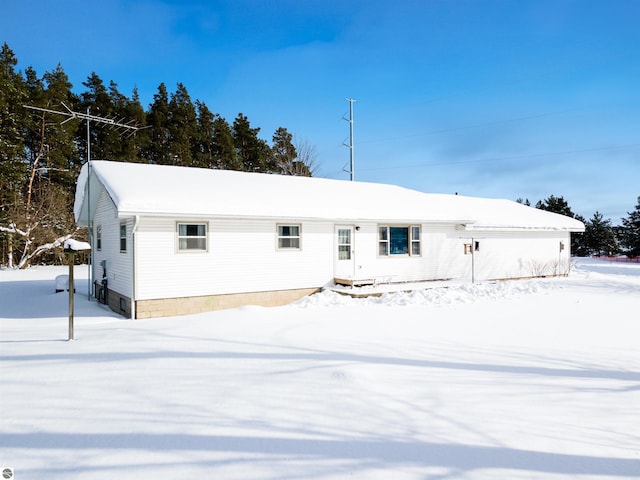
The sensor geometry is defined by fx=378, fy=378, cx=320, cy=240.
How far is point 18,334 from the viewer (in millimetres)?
7484

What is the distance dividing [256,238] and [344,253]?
3202 millimetres

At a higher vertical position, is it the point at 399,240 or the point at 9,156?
the point at 9,156

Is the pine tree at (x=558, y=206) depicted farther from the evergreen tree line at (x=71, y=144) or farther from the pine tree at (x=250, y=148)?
the pine tree at (x=250, y=148)

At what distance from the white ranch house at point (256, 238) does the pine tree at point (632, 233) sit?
27835mm

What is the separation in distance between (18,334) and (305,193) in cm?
860

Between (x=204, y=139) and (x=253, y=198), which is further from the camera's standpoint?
(x=204, y=139)

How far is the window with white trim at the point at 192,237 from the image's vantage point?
9.91m

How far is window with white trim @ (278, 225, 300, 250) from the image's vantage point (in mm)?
11404

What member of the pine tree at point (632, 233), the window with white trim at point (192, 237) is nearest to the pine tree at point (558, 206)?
the pine tree at point (632, 233)

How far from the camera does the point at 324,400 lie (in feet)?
13.8

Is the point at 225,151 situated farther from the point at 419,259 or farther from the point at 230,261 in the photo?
the point at 230,261

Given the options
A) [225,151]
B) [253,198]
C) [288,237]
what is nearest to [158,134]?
[225,151]

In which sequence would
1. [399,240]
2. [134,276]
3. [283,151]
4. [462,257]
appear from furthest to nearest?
[283,151]
[462,257]
[399,240]
[134,276]

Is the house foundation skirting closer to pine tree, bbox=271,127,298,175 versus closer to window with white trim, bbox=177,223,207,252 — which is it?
window with white trim, bbox=177,223,207,252
